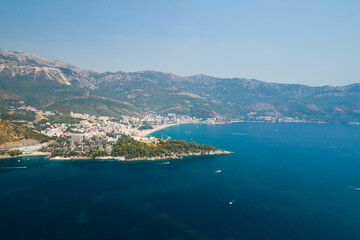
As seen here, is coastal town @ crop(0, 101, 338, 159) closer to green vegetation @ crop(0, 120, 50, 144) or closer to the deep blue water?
green vegetation @ crop(0, 120, 50, 144)

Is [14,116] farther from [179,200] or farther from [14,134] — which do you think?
[179,200]

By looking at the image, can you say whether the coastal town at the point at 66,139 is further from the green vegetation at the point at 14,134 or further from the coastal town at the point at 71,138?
the green vegetation at the point at 14,134

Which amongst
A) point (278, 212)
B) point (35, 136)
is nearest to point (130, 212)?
point (278, 212)

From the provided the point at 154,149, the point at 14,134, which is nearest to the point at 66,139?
the point at 14,134

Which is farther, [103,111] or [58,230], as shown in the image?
[103,111]

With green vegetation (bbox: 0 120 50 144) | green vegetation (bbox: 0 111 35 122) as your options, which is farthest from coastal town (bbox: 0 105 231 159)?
green vegetation (bbox: 0 120 50 144)

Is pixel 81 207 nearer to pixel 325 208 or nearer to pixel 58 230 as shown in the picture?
pixel 58 230

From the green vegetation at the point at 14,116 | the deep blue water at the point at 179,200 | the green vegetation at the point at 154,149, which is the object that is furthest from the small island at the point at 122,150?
the green vegetation at the point at 14,116
